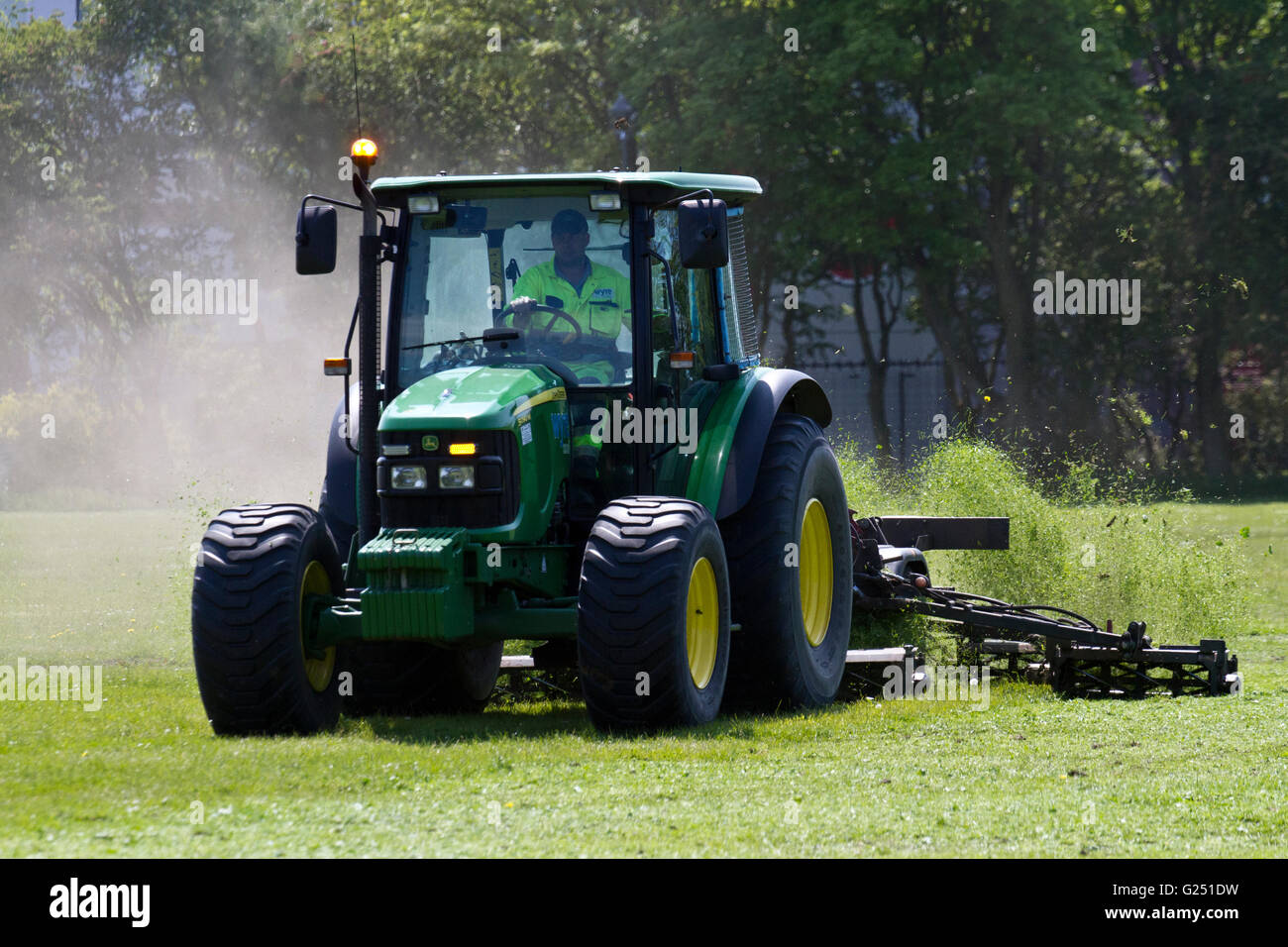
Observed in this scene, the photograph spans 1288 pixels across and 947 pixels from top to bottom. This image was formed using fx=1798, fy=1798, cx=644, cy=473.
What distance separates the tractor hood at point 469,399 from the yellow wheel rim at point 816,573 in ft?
7.09

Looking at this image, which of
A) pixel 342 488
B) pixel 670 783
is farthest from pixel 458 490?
pixel 670 783

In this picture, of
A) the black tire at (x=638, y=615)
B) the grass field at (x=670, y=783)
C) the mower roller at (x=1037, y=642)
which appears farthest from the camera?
the mower roller at (x=1037, y=642)

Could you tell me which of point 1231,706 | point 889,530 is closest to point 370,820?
point 1231,706

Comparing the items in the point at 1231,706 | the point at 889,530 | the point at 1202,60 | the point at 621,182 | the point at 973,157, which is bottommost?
the point at 1231,706

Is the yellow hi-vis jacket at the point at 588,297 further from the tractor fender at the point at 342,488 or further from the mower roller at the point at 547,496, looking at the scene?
the tractor fender at the point at 342,488

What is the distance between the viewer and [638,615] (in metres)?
7.91

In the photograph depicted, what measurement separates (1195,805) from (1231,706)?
3286 mm

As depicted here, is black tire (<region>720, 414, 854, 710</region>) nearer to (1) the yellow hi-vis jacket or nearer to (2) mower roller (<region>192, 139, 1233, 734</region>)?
(2) mower roller (<region>192, 139, 1233, 734</region>)

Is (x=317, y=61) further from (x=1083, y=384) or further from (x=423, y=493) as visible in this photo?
(x=423, y=493)

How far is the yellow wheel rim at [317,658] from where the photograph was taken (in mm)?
8422

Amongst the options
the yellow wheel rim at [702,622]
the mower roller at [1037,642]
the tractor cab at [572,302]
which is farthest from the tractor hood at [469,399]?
the mower roller at [1037,642]

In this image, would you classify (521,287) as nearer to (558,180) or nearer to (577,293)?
(577,293)

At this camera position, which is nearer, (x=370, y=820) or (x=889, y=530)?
(x=370, y=820)

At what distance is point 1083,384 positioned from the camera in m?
30.5
